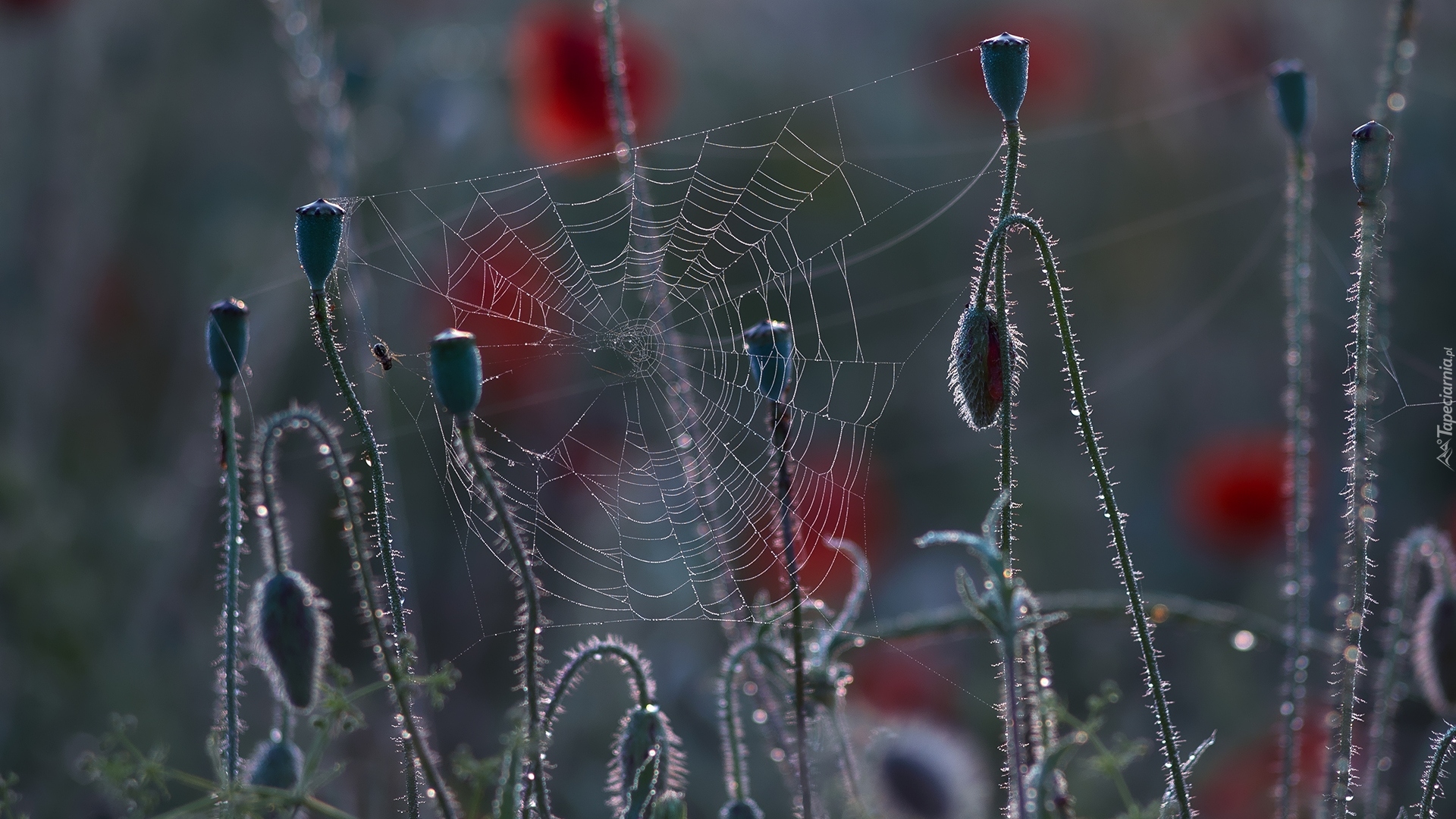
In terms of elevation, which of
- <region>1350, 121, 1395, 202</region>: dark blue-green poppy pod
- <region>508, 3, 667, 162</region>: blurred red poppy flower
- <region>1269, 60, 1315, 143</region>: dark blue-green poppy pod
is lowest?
<region>1350, 121, 1395, 202</region>: dark blue-green poppy pod

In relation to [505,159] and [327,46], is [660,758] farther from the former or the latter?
[505,159]

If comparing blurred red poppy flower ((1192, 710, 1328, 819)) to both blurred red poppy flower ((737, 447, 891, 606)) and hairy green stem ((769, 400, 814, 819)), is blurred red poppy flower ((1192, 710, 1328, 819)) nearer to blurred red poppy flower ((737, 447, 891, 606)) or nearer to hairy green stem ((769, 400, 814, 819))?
blurred red poppy flower ((737, 447, 891, 606))

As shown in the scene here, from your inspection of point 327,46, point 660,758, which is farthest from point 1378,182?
point 327,46

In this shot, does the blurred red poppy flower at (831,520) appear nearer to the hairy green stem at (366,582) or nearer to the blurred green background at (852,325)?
the blurred green background at (852,325)

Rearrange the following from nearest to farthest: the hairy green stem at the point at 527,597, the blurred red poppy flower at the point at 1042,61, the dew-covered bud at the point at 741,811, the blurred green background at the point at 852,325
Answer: the hairy green stem at the point at 527,597, the dew-covered bud at the point at 741,811, the blurred green background at the point at 852,325, the blurred red poppy flower at the point at 1042,61

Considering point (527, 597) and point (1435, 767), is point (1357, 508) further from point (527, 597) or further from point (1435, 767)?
point (527, 597)

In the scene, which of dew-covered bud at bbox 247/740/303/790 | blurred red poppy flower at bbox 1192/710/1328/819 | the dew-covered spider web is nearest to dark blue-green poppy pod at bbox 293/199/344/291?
dew-covered bud at bbox 247/740/303/790

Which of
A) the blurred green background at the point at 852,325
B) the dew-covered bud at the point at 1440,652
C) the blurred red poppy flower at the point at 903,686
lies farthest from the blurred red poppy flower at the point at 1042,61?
the dew-covered bud at the point at 1440,652
